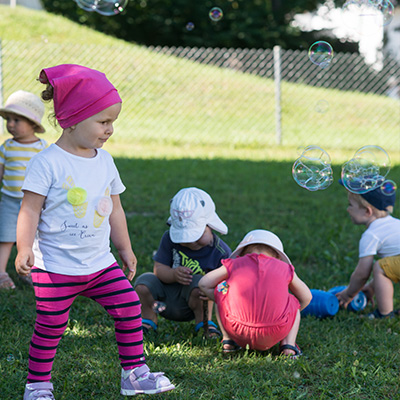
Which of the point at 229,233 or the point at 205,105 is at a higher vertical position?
the point at 229,233

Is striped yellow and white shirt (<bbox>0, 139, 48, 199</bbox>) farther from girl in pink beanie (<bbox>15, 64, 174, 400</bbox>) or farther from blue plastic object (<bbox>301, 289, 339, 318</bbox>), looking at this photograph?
blue plastic object (<bbox>301, 289, 339, 318</bbox>)

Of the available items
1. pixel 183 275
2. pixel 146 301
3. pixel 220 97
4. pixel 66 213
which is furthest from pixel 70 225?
pixel 220 97

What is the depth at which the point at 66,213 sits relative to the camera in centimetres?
241

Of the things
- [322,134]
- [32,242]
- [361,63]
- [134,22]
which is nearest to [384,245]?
[32,242]

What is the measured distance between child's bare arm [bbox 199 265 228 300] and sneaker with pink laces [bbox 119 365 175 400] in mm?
628

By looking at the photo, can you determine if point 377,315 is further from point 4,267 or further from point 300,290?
point 4,267

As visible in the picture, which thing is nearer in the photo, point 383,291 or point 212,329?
point 212,329

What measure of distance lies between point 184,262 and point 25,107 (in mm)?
1581

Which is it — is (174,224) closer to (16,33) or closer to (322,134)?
(322,134)

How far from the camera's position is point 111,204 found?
255 centimetres

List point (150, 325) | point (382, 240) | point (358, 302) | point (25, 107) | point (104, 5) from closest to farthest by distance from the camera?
point (150, 325) → point (382, 240) → point (358, 302) → point (25, 107) → point (104, 5)

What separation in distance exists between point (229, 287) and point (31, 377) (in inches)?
40.0

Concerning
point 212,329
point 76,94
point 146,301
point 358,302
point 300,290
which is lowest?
point 146,301

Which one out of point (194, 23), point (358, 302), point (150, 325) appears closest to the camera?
point (150, 325)
